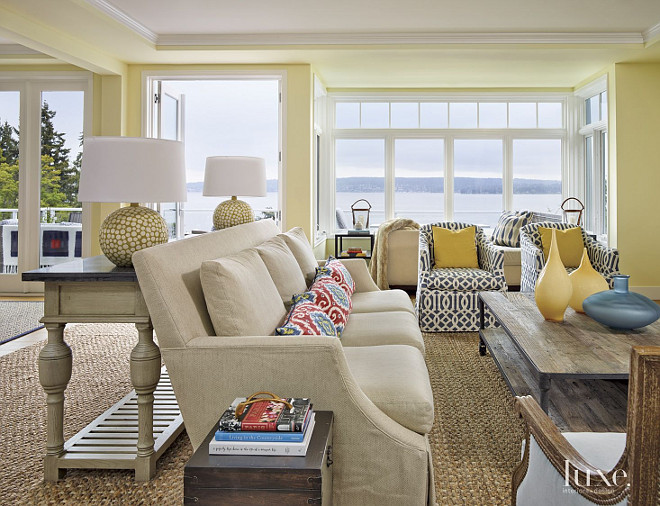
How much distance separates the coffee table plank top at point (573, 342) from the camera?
6.98 feet

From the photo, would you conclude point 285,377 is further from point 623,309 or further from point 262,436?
point 623,309

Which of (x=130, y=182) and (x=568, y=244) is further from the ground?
(x=130, y=182)

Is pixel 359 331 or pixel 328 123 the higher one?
pixel 328 123

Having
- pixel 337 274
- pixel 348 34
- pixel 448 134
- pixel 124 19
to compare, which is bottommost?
pixel 337 274

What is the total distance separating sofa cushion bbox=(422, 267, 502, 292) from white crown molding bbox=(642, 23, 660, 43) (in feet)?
9.07

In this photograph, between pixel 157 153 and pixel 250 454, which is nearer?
pixel 250 454

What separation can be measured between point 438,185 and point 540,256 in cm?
323

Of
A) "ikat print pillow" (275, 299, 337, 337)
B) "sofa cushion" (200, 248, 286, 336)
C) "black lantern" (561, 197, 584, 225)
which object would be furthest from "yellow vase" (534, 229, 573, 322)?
"black lantern" (561, 197, 584, 225)

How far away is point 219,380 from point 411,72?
5492 millimetres

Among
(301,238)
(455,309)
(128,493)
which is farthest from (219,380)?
(455,309)

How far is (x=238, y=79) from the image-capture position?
19.6 ft

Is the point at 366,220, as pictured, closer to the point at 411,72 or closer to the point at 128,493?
the point at 411,72

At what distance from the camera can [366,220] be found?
24.6 ft

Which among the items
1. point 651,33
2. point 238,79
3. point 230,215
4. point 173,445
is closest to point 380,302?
point 230,215
